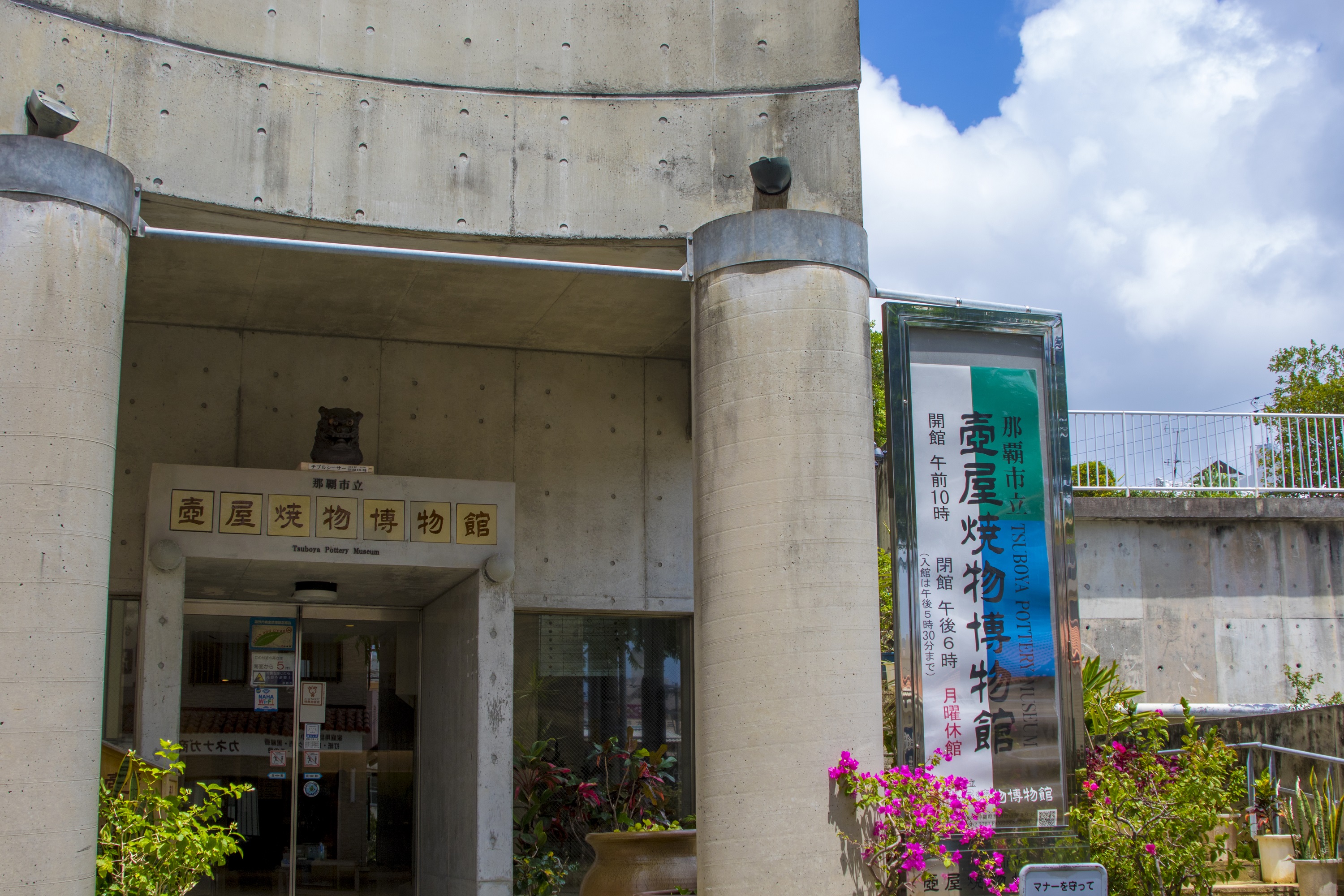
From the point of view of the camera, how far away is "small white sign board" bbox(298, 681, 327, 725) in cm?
1088

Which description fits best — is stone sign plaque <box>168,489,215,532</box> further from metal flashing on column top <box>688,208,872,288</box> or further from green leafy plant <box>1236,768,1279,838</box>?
green leafy plant <box>1236,768,1279,838</box>

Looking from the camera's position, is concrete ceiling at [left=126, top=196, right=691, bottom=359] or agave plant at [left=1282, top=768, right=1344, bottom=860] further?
agave plant at [left=1282, top=768, right=1344, bottom=860]

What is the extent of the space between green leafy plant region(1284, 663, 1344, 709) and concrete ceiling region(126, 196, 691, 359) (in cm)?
685

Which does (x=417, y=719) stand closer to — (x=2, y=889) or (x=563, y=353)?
(x=563, y=353)

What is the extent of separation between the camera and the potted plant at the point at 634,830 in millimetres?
8477

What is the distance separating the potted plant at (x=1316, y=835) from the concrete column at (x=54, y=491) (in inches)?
293

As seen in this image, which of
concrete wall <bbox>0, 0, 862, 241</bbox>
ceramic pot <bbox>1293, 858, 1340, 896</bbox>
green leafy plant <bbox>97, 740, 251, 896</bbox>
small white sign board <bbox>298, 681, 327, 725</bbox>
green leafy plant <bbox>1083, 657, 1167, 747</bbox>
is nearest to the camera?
green leafy plant <bbox>97, 740, 251, 896</bbox>

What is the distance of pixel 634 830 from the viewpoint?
10.6 metres

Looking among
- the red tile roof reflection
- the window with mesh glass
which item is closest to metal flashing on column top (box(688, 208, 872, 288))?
→ the window with mesh glass

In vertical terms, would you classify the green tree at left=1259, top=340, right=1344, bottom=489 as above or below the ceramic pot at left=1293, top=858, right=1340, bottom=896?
above

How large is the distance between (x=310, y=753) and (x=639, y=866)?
3.70 metres

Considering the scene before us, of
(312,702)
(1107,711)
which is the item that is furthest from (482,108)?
(1107,711)

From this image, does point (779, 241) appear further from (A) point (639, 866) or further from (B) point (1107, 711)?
(B) point (1107, 711)

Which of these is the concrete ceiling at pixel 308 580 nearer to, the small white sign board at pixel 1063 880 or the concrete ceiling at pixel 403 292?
the concrete ceiling at pixel 403 292
